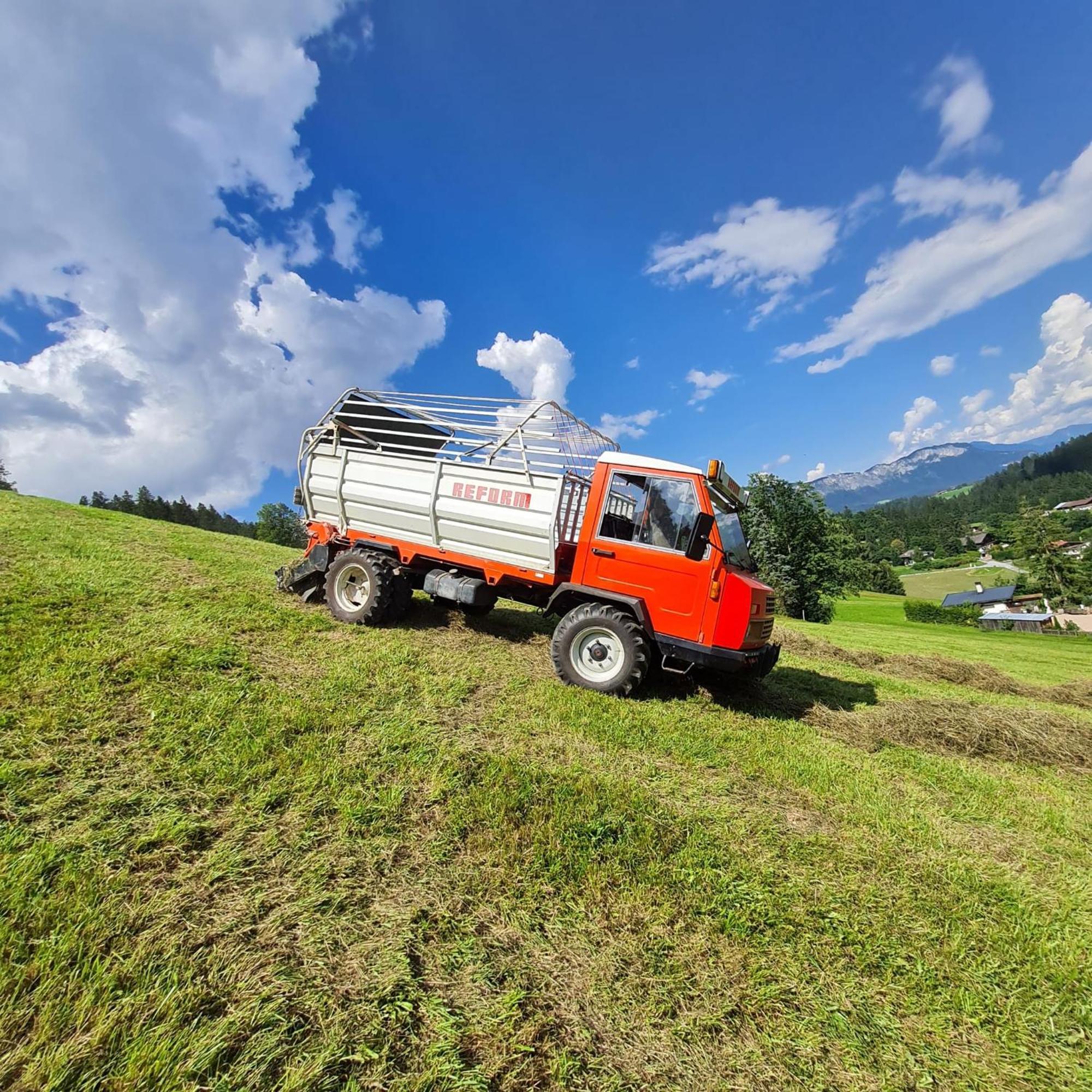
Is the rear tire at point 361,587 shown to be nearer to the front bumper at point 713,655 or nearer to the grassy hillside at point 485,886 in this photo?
the grassy hillside at point 485,886

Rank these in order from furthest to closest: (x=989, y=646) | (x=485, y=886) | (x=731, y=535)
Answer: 1. (x=989, y=646)
2. (x=731, y=535)
3. (x=485, y=886)

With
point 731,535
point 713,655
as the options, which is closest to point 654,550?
point 731,535

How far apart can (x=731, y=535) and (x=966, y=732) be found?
328 cm

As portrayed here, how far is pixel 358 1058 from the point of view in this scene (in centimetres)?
164

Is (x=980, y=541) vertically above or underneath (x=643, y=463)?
above

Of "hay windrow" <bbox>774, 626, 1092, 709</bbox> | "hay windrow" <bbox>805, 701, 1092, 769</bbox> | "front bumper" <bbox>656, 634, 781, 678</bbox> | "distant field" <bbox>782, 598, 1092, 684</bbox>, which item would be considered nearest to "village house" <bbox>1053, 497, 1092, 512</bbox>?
"distant field" <bbox>782, 598, 1092, 684</bbox>

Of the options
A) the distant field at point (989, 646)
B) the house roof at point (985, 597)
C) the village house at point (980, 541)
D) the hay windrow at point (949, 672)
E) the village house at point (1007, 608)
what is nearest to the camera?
the hay windrow at point (949, 672)

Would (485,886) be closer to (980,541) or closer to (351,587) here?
(351,587)

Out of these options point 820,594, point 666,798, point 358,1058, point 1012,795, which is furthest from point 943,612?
point 358,1058

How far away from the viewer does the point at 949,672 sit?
905cm

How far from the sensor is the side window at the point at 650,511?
5191 mm

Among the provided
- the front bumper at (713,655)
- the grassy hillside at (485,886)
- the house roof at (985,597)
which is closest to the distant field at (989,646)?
the front bumper at (713,655)

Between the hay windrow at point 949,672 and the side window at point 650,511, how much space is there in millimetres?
6328

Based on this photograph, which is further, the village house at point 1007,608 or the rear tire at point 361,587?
the village house at point 1007,608
